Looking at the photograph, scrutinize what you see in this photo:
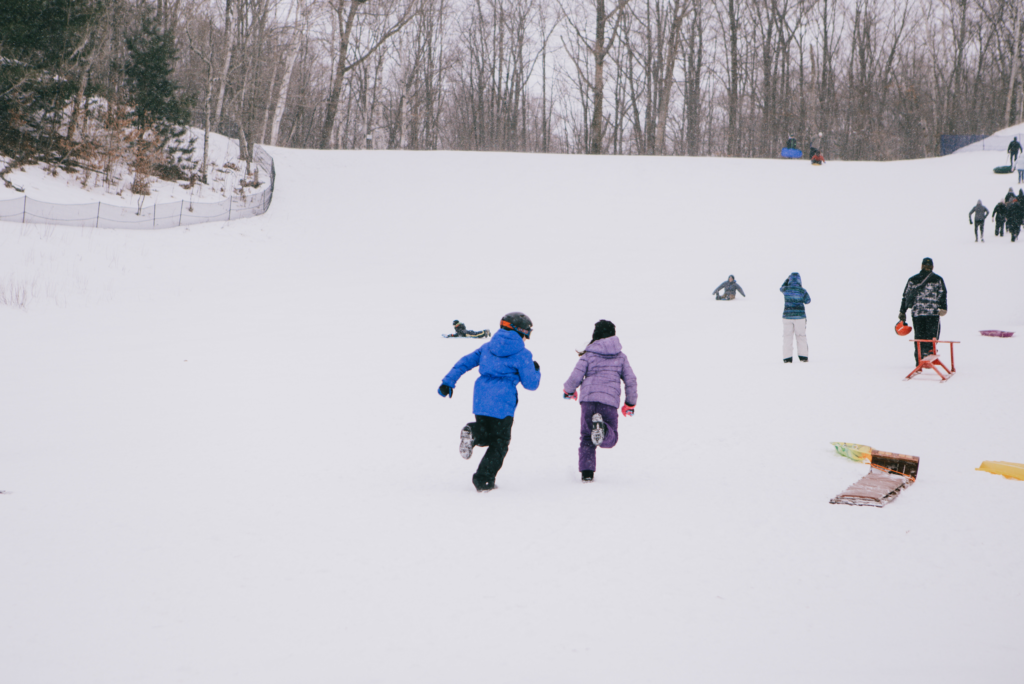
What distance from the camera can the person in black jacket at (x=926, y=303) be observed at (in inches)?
425

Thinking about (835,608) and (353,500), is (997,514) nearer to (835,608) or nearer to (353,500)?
(835,608)

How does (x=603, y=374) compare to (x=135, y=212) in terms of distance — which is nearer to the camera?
(x=603, y=374)

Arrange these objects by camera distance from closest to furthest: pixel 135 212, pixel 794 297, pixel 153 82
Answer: pixel 794 297 → pixel 135 212 → pixel 153 82

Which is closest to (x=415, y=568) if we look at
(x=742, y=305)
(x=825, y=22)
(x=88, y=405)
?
(x=88, y=405)

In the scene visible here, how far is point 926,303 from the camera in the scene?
10.9 meters

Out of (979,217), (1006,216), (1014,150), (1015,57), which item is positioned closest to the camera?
(979,217)

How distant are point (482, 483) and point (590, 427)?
→ 108 cm

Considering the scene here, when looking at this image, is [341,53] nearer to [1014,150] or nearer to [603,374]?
[1014,150]

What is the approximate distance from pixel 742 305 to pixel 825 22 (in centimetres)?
3890

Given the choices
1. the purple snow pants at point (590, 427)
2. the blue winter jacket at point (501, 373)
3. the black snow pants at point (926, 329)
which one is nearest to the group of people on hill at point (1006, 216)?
the black snow pants at point (926, 329)

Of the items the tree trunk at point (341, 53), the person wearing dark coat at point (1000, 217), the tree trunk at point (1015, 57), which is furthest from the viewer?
the tree trunk at point (1015, 57)

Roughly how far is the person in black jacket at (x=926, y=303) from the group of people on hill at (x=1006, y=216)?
53.7ft

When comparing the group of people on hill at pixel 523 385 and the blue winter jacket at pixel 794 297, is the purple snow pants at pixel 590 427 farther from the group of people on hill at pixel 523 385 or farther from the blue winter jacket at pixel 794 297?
the blue winter jacket at pixel 794 297

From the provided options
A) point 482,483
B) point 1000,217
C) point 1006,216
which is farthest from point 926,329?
point 1000,217
